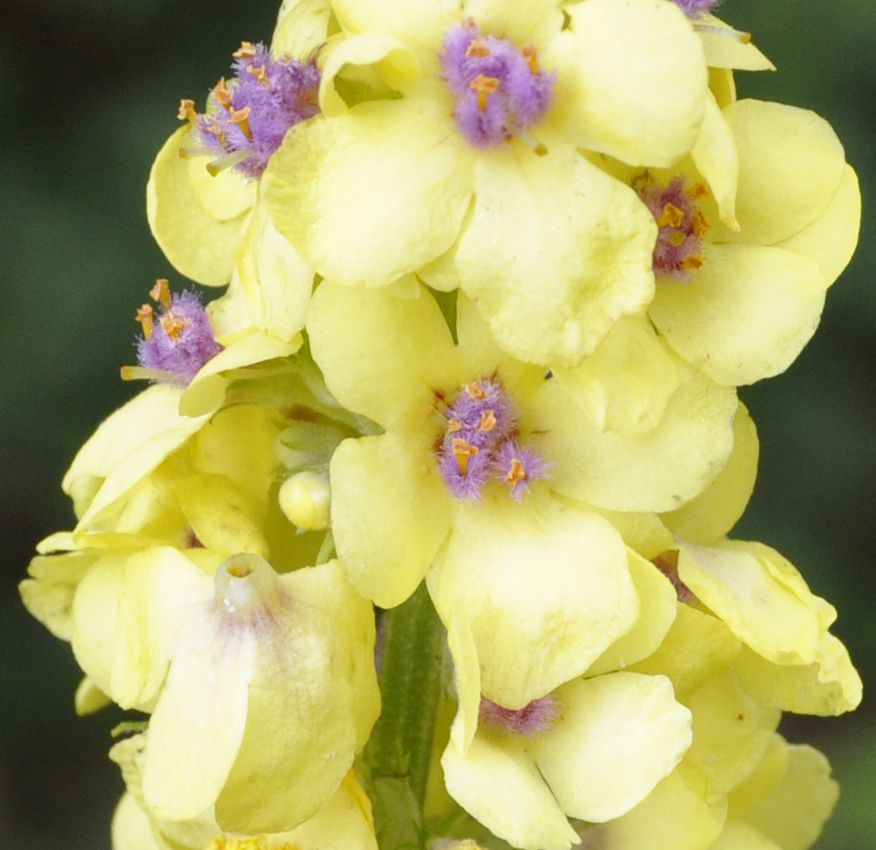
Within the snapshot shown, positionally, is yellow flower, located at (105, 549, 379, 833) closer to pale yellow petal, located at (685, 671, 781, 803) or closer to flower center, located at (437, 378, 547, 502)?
flower center, located at (437, 378, 547, 502)

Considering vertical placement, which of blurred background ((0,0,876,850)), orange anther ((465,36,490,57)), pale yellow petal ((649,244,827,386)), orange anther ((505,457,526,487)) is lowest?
blurred background ((0,0,876,850))

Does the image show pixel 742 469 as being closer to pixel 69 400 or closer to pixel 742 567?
pixel 742 567

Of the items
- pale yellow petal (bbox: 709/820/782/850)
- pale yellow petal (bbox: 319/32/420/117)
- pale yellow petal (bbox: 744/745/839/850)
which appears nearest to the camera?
pale yellow petal (bbox: 319/32/420/117)

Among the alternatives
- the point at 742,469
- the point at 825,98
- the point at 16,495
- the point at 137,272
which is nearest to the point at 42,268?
the point at 137,272

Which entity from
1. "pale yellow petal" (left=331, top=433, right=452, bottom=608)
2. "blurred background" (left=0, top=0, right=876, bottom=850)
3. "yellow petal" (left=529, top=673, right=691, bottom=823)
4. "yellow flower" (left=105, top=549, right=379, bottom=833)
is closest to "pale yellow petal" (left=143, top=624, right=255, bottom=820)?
"yellow flower" (left=105, top=549, right=379, bottom=833)

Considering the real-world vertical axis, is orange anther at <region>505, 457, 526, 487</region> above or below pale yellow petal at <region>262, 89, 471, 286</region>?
below

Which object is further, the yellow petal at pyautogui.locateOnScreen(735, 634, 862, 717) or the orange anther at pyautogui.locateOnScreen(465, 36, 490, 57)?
the yellow petal at pyautogui.locateOnScreen(735, 634, 862, 717)

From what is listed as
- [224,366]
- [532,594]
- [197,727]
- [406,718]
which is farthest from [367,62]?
[406,718]

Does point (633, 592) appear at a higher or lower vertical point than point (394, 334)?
lower
